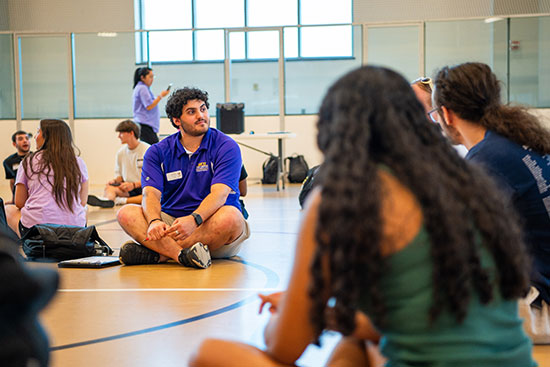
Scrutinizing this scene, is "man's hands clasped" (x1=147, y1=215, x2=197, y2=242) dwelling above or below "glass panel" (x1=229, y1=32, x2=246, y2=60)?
below

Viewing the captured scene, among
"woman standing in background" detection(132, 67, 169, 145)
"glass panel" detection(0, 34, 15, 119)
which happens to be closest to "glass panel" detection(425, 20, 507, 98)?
"woman standing in background" detection(132, 67, 169, 145)

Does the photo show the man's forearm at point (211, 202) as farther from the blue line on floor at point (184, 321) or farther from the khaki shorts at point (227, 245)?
the blue line on floor at point (184, 321)

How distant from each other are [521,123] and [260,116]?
9.17 metres

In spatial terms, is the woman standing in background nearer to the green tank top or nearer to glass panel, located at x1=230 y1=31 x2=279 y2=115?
glass panel, located at x1=230 y1=31 x2=279 y2=115

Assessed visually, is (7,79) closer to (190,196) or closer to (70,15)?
(70,15)

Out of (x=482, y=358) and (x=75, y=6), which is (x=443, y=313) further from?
(x=75, y=6)

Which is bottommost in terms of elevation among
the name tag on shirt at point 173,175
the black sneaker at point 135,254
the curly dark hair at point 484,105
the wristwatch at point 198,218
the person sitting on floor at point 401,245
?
the black sneaker at point 135,254

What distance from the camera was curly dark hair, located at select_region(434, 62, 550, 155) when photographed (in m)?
2.18

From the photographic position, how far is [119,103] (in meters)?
11.5

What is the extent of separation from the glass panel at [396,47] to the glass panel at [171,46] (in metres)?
3.15

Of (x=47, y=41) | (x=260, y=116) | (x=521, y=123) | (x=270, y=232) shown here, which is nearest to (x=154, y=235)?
(x=270, y=232)

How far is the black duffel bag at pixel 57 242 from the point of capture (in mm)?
4066

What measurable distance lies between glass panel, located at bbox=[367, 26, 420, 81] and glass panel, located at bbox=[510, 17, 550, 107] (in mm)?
1539

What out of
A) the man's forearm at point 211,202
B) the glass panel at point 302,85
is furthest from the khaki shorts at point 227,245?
the glass panel at point 302,85
